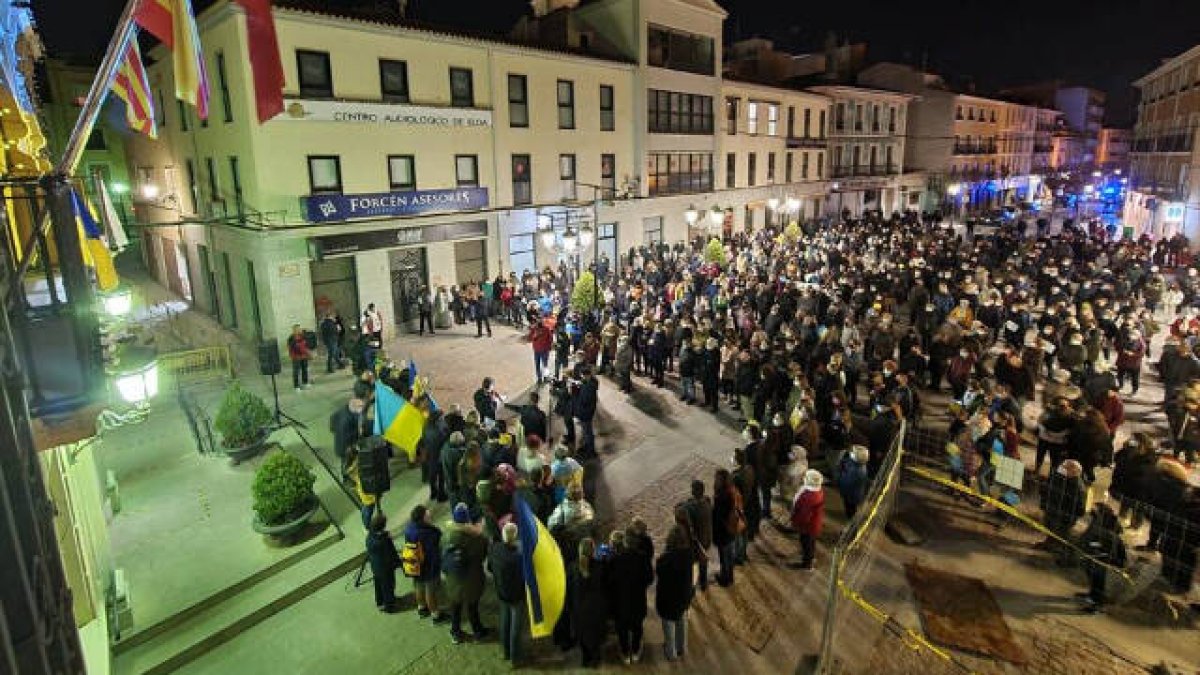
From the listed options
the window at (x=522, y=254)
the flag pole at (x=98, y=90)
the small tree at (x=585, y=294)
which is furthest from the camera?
the window at (x=522, y=254)

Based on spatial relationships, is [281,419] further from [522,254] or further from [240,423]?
[522,254]

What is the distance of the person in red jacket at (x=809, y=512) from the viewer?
28.7ft

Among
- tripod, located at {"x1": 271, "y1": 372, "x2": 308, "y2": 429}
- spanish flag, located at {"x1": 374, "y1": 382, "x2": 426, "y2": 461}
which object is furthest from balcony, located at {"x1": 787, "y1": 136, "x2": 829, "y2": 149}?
spanish flag, located at {"x1": 374, "y1": 382, "x2": 426, "y2": 461}

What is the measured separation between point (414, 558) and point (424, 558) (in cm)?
12

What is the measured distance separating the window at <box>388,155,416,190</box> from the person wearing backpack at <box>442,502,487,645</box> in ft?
50.8

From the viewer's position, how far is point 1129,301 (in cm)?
1814

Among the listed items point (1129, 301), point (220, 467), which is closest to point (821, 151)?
point (1129, 301)

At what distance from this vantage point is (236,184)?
65.1 ft

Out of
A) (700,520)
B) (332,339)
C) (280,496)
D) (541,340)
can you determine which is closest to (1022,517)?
(700,520)

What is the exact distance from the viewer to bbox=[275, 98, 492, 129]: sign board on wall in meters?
18.4

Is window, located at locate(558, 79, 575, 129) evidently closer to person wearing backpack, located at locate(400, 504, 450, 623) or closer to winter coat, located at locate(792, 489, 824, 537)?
winter coat, located at locate(792, 489, 824, 537)

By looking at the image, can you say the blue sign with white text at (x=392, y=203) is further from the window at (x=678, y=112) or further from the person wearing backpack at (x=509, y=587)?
the person wearing backpack at (x=509, y=587)

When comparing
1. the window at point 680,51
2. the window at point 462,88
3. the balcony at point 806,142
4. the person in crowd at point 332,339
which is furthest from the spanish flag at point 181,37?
the balcony at point 806,142

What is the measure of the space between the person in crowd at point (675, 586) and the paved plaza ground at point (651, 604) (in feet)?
1.13
